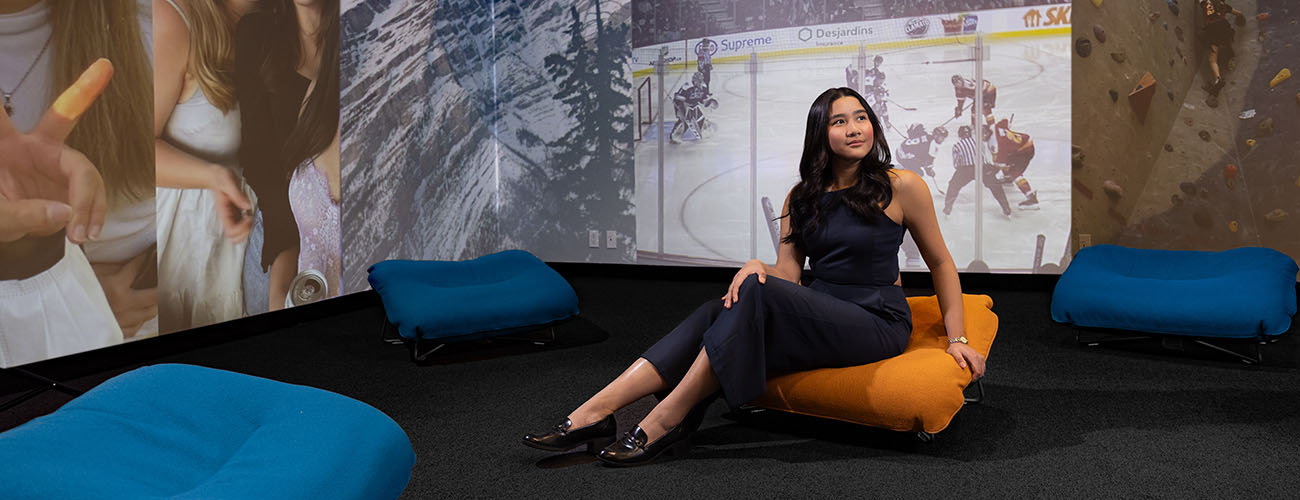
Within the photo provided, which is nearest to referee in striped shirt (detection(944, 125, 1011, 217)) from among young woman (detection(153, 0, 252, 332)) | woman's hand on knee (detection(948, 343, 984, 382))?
→ woman's hand on knee (detection(948, 343, 984, 382))

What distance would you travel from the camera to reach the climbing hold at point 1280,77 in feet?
15.1


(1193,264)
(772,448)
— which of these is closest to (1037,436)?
(772,448)

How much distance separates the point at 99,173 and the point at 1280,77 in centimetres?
573

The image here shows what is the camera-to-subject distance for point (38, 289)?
303 cm

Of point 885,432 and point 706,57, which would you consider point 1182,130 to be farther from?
point 885,432

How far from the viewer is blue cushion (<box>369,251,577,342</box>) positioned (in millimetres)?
3174

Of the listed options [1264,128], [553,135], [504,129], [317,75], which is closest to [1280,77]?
[1264,128]

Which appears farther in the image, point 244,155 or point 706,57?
point 706,57

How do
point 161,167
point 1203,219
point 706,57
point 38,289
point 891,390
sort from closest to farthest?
point 891,390 → point 38,289 → point 161,167 → point 1203,219 → point 706,57

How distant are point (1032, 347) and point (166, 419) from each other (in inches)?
122

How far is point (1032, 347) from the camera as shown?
343cm

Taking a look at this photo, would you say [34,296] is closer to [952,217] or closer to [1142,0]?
[952,217]

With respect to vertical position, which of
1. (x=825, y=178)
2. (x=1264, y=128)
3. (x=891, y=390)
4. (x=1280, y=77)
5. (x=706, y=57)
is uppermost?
(x=706, y=57)

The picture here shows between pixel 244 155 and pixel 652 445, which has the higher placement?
pixel 244 155
